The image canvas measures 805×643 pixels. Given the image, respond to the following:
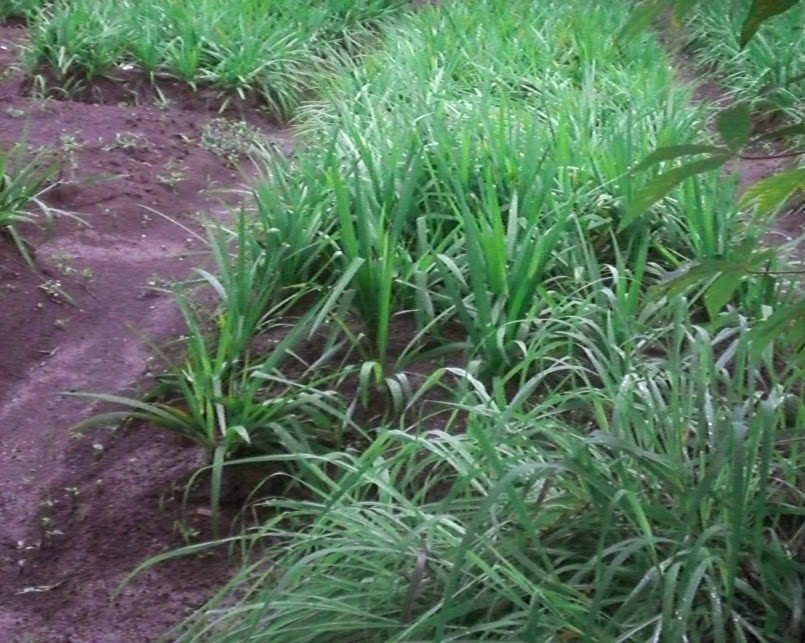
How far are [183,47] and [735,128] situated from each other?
5.23m

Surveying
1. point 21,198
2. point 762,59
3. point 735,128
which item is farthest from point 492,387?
point 762,59

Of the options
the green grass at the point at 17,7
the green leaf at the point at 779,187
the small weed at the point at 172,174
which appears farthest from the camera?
the green grass at the point at 17,7

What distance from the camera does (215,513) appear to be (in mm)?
2574

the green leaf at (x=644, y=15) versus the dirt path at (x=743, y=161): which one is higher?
the green leaf at (x=644, y=15)

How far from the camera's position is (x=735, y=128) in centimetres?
125

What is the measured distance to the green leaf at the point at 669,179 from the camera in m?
1.32

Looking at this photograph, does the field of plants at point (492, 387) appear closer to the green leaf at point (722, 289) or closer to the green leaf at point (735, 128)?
the green leaf at point (722, 289)

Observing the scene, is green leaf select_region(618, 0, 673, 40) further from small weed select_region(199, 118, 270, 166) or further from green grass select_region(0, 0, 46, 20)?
green grass select_region(0, 0, 46, 20)

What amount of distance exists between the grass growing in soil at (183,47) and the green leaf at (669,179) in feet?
15.7

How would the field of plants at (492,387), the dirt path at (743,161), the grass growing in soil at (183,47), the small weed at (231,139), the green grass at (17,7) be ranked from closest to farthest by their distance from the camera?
the field of plants at (492,387) < the dirt path at (743,161) < the small weed at (231,139) < the grass growing in soil at (183,47) < the green grass at (17,7)

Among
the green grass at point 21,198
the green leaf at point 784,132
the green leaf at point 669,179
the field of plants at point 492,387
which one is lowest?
the green grass at point 21,198

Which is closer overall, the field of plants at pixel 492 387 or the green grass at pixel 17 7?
the field of plants at pixel 492 387

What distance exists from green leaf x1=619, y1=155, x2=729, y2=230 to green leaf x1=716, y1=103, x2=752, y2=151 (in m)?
0.04

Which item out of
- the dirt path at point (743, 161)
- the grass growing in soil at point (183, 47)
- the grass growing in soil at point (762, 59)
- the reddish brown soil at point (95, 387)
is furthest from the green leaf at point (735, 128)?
the grass growing in soil at point (183, 47)
